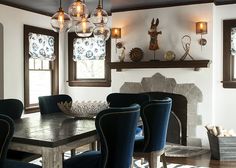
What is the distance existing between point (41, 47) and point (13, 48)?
68cm

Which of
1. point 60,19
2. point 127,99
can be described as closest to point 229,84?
point 127,99

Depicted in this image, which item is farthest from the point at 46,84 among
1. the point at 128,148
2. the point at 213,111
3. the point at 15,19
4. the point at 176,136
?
the point at 128,148

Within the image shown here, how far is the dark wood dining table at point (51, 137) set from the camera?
220 centimetres

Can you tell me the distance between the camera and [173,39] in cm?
530

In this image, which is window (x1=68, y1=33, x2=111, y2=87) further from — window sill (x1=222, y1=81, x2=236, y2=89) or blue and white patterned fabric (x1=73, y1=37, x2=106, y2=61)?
window sill (x1=222, y1=81, x2=236, y2=89)

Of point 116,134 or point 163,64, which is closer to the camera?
point 116,134

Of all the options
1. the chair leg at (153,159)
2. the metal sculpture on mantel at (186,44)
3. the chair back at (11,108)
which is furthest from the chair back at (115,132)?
the metal sculpture on mantel at (186,44)

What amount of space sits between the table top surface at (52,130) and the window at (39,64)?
260cm

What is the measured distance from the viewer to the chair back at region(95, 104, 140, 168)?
231 centimetres

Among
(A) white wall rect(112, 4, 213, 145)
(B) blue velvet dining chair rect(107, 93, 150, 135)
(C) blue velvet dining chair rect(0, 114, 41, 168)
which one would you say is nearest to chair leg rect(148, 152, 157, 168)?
(B) blue velvet dining chair rect(107, 93, 150, 135)

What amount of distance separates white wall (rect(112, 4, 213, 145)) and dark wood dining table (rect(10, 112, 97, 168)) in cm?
268

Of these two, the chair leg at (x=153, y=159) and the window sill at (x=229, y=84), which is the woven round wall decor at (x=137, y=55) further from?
the chair leg at (x=153, y=159)

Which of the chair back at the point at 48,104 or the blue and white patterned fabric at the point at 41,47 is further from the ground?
the blue and white patterned fabric at the point at 41,47

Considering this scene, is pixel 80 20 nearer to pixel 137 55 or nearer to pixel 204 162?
pixel 137 55
